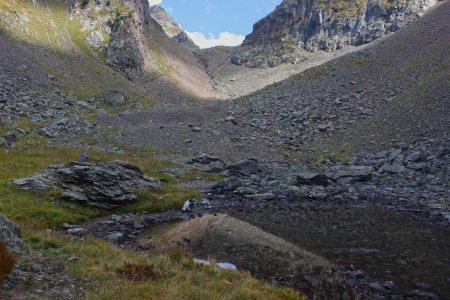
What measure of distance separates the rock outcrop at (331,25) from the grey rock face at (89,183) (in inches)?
5255

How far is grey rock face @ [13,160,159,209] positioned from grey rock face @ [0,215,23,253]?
1150cm

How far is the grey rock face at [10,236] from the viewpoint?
14.6 metres

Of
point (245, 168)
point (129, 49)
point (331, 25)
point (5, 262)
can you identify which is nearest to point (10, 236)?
point (5, 262)

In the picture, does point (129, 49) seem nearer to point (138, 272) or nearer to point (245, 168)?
point (245, 168)

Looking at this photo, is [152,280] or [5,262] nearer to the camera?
[5,262]

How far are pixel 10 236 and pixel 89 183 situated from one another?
15.3m

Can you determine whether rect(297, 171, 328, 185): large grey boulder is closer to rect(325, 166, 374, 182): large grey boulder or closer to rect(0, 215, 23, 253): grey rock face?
rect(325, 166, 374, 182): large grey boulder

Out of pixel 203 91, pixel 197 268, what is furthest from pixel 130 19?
pixel 197 268

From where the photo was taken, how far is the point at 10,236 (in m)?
15.2

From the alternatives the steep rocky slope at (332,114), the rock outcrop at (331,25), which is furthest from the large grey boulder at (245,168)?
the rock outcrop at (331,25)

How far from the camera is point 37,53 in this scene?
8656cm

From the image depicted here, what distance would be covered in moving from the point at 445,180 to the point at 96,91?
70318 mm

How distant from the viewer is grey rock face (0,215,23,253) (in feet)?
47.9

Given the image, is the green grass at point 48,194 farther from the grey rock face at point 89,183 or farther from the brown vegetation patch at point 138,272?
the brown vegetation patch at point 138,272
